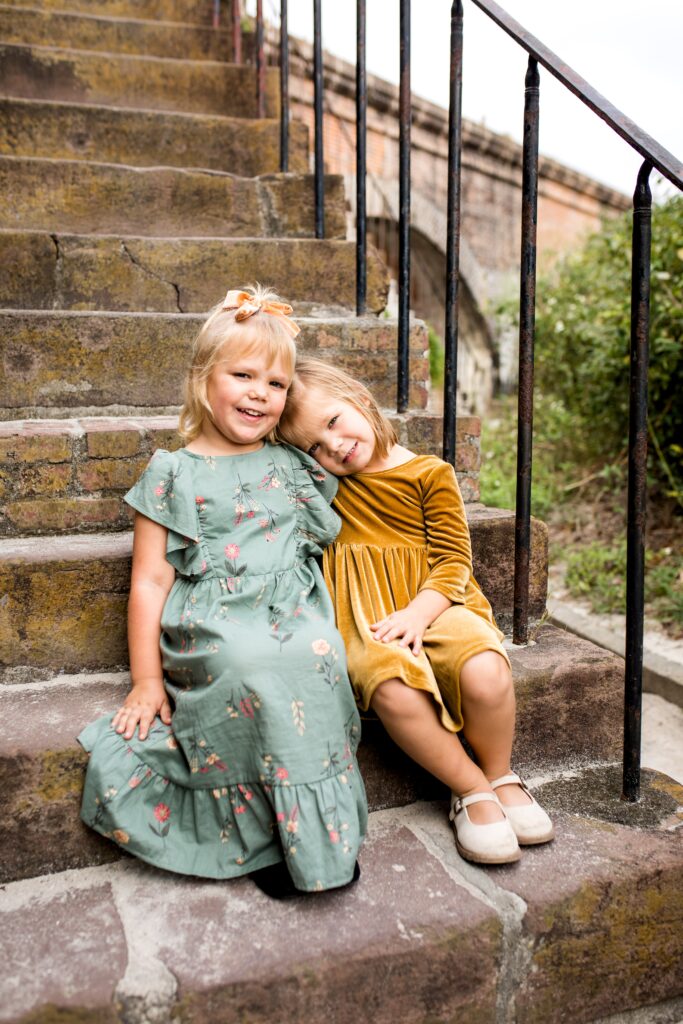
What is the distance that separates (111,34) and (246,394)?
247 centimetres

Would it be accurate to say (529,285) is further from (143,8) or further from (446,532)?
(143,8)

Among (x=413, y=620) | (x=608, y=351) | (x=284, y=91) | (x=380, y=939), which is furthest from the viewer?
(x=608, y=351)

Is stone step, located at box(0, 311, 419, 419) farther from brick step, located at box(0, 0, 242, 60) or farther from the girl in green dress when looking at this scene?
brick step, located at box(0, 0, 242, 60)

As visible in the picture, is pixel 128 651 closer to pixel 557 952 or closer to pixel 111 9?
pixel 557 952

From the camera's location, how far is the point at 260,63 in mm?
3041

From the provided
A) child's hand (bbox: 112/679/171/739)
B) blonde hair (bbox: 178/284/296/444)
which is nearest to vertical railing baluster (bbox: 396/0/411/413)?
blonde hair (bbox: 178/284/296/444)

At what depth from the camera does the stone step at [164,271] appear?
2.20m

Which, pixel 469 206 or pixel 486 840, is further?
pixel 469 206

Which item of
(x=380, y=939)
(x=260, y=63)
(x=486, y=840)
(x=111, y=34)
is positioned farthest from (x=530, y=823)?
(x=111, y=34)

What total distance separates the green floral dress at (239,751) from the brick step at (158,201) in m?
1.41

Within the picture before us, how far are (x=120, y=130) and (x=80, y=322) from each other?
1.14 metres

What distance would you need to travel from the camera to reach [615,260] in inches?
199

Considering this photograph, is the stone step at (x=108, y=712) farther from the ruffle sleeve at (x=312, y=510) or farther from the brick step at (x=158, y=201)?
the brick step at (x=158, y=201)

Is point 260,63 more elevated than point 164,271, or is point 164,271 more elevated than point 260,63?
point 260,63
